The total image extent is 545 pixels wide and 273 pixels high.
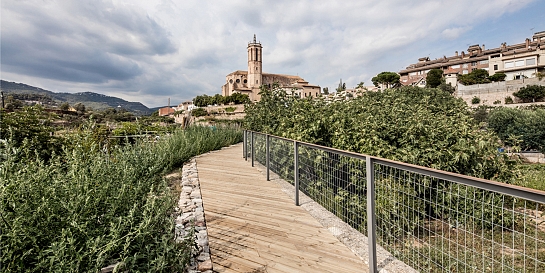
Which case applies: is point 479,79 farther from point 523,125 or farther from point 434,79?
point 523,125

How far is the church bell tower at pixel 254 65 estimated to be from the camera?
286 feet

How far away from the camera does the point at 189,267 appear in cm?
221

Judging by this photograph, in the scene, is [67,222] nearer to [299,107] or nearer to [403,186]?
[403,186]

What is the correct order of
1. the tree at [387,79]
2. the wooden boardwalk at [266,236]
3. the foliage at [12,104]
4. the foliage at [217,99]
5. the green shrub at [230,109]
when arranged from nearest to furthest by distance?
1. the wooden boardwalk at [266,236]
2. the foliage at [12,104]
3. the green shrub at [230,109]
4. the tree at [387,79]
5. the foliage at [217,99]

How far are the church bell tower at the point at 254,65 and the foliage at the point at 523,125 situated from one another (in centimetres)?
6720

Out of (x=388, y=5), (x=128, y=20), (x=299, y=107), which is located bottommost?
(x=299, y=107)

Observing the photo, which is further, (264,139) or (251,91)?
(251,91)

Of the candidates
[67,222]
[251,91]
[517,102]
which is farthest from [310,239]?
[251,91]

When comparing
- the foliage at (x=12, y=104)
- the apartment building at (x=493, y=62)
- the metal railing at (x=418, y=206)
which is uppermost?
the apartment building at (x=493, y=62)

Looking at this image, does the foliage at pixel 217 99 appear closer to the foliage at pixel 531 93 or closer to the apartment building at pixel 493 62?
the apartment building at pixel 493 62

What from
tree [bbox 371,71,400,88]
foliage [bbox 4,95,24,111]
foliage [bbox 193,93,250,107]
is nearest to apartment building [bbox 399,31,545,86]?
tree [bbox 371,71,400,88]

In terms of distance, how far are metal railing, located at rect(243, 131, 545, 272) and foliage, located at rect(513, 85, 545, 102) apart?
49647 millimetres

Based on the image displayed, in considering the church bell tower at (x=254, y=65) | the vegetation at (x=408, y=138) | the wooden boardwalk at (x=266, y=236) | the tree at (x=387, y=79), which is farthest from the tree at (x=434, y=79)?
the wooden boardwalk at (x=266, y=236)

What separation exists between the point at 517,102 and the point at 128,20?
55489 millimetres
